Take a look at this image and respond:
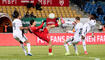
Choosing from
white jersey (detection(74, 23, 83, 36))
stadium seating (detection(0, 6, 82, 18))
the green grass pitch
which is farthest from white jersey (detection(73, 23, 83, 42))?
stadium seating (detection(0, 6, 82, 18))

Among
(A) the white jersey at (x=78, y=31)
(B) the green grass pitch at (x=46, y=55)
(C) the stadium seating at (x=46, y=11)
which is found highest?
(A) the white jersey at (x=78, y=31)

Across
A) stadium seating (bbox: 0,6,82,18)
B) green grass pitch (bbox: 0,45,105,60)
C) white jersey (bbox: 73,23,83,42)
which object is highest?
white jersey (bbox: 73,23,83,42)

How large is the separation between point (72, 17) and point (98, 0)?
8.28 m

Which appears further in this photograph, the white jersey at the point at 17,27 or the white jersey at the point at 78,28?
the white jersey at the point at 78,28

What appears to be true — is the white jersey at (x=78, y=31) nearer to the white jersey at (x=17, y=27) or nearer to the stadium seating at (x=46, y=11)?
the white jersey at (x=17, y=27)

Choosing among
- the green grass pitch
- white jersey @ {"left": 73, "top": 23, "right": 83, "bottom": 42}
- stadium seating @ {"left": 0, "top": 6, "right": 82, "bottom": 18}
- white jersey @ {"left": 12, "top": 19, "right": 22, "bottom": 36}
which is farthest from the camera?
stadium seating @ {"left": 0, "top": 6, "right": 82, "bottom": 18}

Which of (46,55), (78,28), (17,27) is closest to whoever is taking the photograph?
(17,27)

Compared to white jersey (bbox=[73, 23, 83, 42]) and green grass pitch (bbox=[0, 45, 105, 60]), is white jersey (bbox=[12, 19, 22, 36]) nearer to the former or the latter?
green grass pitch (bbox=[0, 45, 105, 60])

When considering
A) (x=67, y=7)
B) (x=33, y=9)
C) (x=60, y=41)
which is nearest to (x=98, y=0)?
(x=67, y=7)

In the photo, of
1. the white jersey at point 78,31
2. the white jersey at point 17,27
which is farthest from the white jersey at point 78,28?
the white jersey at point 17,27

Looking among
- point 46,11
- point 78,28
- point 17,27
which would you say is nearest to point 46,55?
point 17,27

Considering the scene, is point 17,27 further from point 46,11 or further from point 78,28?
point 46,11

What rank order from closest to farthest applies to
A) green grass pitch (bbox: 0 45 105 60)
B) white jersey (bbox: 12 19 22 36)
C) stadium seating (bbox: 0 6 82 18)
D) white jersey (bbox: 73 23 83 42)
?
green grass pitch (bbox: 0 45 105 60) → white jersey (bbox: 12 19 22 36) → white jersey (bbox: 73 23 83 42) → stadium seating (bbox: 0 6 82 18)

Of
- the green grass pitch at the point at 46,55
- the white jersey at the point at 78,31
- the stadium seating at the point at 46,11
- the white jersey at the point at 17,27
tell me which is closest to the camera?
the green grass pitch at the point at 46,55
